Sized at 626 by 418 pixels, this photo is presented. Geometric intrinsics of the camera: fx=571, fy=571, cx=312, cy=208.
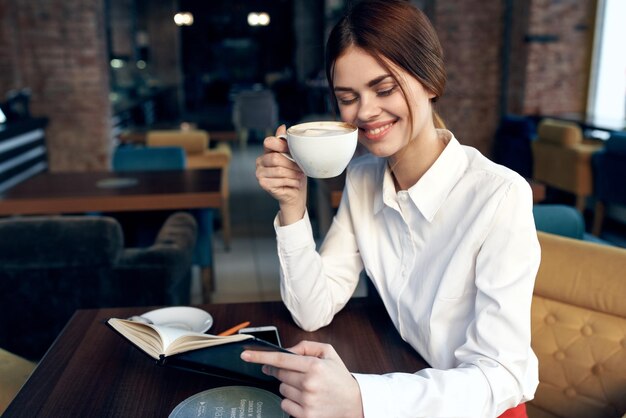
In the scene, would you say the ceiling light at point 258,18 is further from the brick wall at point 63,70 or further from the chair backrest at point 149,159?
the chair backrest at point 149,159

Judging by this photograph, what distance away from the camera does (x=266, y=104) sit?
9242 millimetres

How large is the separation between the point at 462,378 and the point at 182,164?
9.83 feet

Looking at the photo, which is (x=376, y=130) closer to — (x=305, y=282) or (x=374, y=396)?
(x=305, y=282)

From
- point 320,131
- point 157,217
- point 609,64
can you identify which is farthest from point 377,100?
point 609,64

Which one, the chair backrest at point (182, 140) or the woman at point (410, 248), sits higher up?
the woman at point (410, 248)

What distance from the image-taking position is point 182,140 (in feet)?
15.0

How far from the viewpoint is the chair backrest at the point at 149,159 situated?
3.65 m

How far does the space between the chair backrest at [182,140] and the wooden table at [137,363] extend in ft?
10.6

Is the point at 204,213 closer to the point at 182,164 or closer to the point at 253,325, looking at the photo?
the point at 182,164

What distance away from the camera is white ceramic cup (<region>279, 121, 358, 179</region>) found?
0.94 metres

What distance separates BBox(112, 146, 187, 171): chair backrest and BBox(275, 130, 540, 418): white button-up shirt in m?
2.48

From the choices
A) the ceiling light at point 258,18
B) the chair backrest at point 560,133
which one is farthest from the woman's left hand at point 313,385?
the ceiling light at point 258,18

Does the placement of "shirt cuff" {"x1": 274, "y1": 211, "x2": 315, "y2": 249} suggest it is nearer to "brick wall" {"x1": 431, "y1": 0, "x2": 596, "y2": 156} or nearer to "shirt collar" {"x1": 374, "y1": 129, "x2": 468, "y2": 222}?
"shirt collar" {"x1": 374, "y1": 129, "x2": 468, "y2": 222}

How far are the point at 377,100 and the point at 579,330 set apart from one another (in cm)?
74
